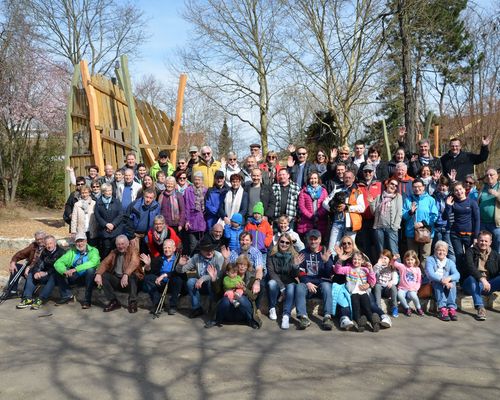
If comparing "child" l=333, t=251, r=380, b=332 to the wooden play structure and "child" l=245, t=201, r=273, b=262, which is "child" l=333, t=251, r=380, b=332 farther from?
the wooden play structure

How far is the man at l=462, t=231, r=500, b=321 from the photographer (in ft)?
22.0

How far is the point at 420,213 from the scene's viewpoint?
23.5 feet

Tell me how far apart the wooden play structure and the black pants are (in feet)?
10.8

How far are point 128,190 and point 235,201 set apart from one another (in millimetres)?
1828

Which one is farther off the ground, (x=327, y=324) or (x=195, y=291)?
(x=195, y=291)

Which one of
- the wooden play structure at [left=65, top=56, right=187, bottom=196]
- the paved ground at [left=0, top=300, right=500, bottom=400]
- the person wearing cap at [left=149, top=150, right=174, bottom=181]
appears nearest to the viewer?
the paved ground at [left=0, top=300, right=500, bottom=400]

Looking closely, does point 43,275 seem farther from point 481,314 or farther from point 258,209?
point 481,314

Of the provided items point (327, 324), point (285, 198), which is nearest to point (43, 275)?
point (285, 198)

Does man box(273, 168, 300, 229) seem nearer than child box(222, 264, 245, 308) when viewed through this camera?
No

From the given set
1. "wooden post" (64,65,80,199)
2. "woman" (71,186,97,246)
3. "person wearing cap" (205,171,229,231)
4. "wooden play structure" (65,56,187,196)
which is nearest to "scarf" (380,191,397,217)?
"person wearing cap" (205,171,229,231)

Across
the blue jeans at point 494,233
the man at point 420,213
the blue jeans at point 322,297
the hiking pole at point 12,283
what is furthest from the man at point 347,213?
the hiking pole at point 12,283

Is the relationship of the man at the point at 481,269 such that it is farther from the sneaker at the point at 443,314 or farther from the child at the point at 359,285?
the child at the point at 359,285

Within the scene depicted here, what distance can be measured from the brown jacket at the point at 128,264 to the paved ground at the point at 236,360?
2.16ft

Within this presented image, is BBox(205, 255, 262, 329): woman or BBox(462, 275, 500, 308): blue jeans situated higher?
BBox(462, 275, 500, 308): blue jeans
